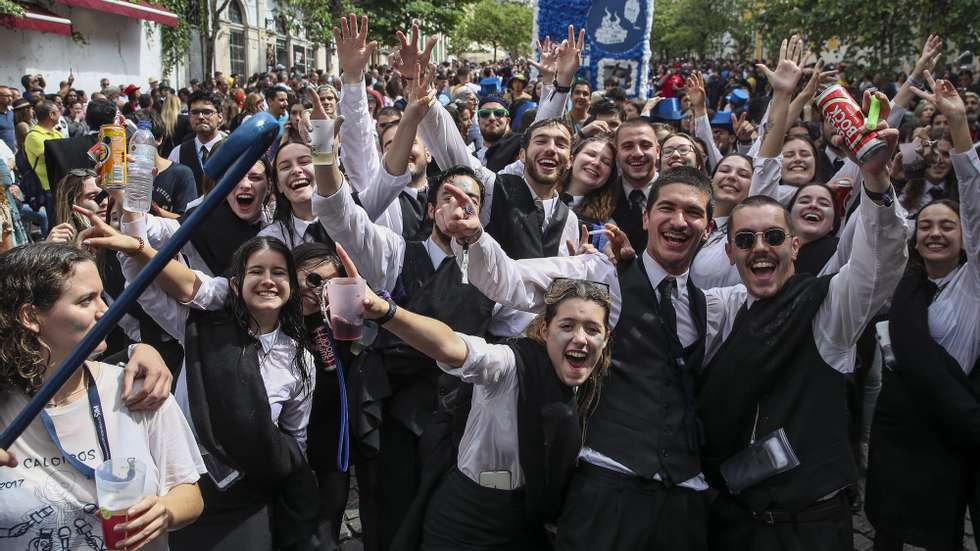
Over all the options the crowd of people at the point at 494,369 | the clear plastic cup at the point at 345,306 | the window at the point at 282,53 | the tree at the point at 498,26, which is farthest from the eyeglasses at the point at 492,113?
the tree at the point at 498,26

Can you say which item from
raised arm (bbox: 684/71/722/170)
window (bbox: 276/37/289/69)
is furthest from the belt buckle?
window (bbox: 276/37/289/69)

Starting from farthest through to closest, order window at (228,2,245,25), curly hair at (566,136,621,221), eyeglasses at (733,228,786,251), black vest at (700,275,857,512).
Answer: window at (228,2,245,25) → curly hair at (566,136,621,221) → eyeglasses at (733,228,786,251) → black vest at (700,275,857,512)

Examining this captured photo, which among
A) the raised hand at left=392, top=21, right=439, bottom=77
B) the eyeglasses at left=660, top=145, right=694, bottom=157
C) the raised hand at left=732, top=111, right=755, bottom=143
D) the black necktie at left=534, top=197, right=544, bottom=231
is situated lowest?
the black necktie at left=534, top=197, right=544, bottom=231

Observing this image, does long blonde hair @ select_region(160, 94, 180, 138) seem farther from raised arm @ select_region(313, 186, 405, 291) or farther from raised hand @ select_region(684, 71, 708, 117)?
raised arm @ select_region(313, 186, 405, 291)

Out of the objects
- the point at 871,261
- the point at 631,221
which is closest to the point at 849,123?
the point at 871,261

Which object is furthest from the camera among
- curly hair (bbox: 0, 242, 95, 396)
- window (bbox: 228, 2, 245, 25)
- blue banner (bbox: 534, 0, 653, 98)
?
window (bbox: 228, 2, 245, 25)

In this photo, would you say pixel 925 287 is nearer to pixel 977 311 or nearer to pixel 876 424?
pixel 977 311

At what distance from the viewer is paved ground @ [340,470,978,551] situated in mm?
4352

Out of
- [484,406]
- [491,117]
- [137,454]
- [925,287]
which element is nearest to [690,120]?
[491,117]

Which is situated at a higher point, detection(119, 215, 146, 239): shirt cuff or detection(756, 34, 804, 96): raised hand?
detection(756, 34, 804, 96): raised hand

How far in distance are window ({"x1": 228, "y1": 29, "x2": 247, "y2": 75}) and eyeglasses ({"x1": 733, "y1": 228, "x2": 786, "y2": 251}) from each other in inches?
1281

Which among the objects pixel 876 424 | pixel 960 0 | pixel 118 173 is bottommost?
→ pixel 876 424

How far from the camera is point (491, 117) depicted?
7203 millimetres

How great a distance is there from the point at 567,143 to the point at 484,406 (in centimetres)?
211
